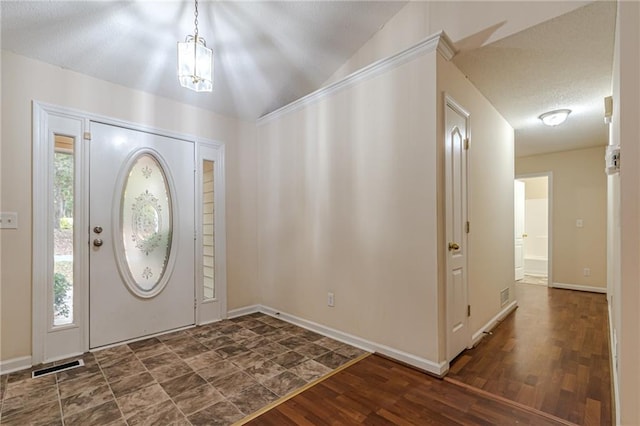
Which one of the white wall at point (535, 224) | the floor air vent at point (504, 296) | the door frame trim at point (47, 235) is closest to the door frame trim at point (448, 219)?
the floor air vent at point (504, 296)

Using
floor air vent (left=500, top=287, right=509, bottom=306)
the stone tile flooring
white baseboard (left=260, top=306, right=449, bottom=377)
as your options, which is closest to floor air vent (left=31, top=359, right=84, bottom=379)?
the stone tile flooring

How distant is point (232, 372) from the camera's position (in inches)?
88.7

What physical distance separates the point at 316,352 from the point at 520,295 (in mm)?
3871

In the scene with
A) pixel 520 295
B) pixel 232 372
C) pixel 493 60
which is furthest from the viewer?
pixel 520 295

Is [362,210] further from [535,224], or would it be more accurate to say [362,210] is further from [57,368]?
[535,224]

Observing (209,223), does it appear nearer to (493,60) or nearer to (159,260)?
(159,260)

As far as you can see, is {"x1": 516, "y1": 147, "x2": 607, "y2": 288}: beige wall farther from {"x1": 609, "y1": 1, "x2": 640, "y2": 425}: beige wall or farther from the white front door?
{"x1": 609, "y1": 1, "x2": 640, "y2": 425}: beige wall

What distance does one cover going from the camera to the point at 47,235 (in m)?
2.45

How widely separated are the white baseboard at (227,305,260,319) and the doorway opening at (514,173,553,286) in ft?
18.2

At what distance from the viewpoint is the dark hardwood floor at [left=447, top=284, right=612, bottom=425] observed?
187cm

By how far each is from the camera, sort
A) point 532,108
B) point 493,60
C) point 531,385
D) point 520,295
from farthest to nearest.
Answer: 1. point 520,295
2. point 532,108
3. point 493,60
4. point 531,385

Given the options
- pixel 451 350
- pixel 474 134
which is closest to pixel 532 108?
pixel 474 134

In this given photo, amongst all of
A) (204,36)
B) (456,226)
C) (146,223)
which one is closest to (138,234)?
(146,223)

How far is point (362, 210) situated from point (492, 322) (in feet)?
6.40
